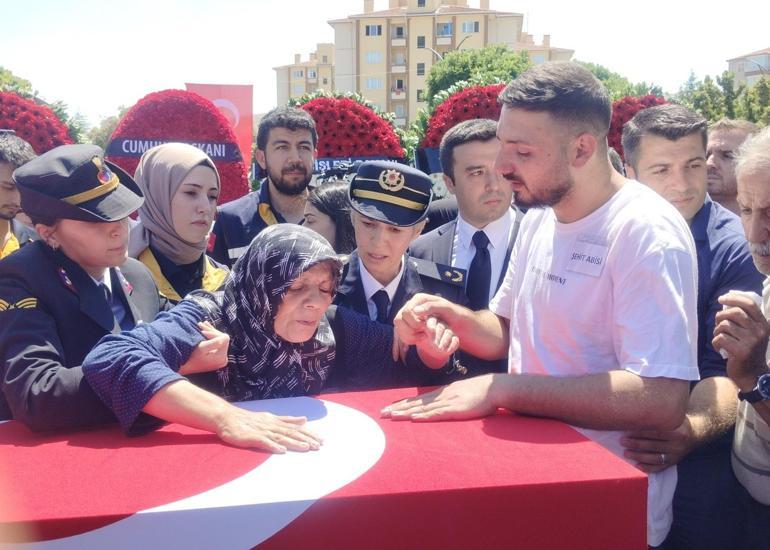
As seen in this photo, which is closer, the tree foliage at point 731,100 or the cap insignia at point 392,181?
the cap insignia at point 392,181

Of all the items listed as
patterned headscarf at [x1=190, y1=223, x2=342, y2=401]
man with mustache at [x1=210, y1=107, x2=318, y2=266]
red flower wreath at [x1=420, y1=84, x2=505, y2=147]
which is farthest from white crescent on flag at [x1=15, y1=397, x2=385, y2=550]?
red flower wreath at [x1=420, y1=84, x2=505, y2=147]

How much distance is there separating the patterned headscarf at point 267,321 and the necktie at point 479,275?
1.36 m

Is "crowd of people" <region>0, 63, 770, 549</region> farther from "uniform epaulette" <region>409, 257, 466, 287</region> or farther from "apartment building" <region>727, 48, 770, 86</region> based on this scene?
"apartment building" <region>727, 48, 770, 86</region>

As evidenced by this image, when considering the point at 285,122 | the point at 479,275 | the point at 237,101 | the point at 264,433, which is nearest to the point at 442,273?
the point at 479,275

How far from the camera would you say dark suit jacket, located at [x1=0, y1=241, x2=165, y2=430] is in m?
1.86

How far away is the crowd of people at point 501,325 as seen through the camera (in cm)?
191

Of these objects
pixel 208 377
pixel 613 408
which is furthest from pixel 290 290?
pixel 613 408

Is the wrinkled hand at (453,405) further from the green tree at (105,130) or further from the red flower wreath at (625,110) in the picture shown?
the green tree at (105,130)

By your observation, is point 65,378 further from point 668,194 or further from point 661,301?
point 668,194

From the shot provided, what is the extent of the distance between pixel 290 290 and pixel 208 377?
41 centimetres

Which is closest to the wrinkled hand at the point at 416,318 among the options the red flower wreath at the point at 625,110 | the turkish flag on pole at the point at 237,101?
the red flower wreath at the point at 625,110

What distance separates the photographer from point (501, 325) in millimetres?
2645

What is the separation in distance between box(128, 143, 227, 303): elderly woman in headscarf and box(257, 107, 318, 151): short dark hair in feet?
5.00

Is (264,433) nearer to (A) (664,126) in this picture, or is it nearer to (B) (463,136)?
(B) (463,136)
